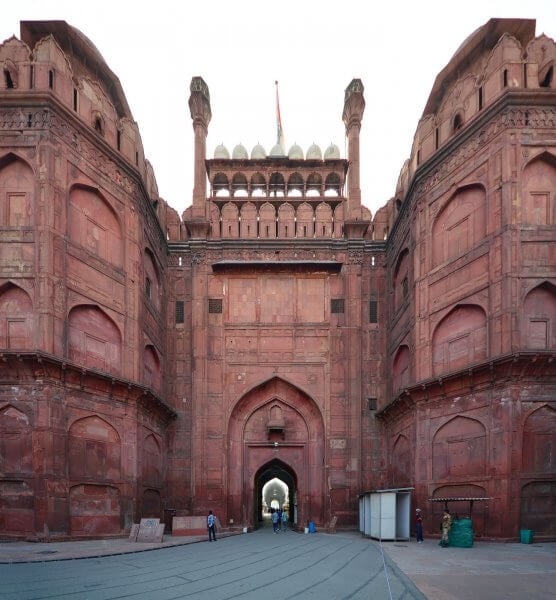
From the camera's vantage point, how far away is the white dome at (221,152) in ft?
109

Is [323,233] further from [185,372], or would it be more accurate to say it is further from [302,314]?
[185,372]

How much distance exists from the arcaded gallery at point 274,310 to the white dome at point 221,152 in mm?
710

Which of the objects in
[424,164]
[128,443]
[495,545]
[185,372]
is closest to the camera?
[495,545]

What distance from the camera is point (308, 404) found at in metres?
30.1

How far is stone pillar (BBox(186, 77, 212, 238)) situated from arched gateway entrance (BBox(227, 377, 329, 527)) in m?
8.21

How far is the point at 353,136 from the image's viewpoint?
3181cm

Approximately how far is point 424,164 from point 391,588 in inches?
681

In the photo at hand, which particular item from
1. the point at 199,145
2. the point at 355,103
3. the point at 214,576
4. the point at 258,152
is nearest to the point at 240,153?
the point at 258,152

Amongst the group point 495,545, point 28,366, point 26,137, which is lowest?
point 495,545

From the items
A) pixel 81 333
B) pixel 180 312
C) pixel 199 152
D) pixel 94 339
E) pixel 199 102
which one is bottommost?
pixel 94 339

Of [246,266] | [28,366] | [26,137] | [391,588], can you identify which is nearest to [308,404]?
[246,266]

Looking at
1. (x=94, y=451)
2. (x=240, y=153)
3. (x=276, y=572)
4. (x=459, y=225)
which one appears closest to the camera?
(x=276, y=572)

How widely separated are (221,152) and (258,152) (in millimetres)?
1933

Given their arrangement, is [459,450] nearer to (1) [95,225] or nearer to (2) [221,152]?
(1) [95,225]
